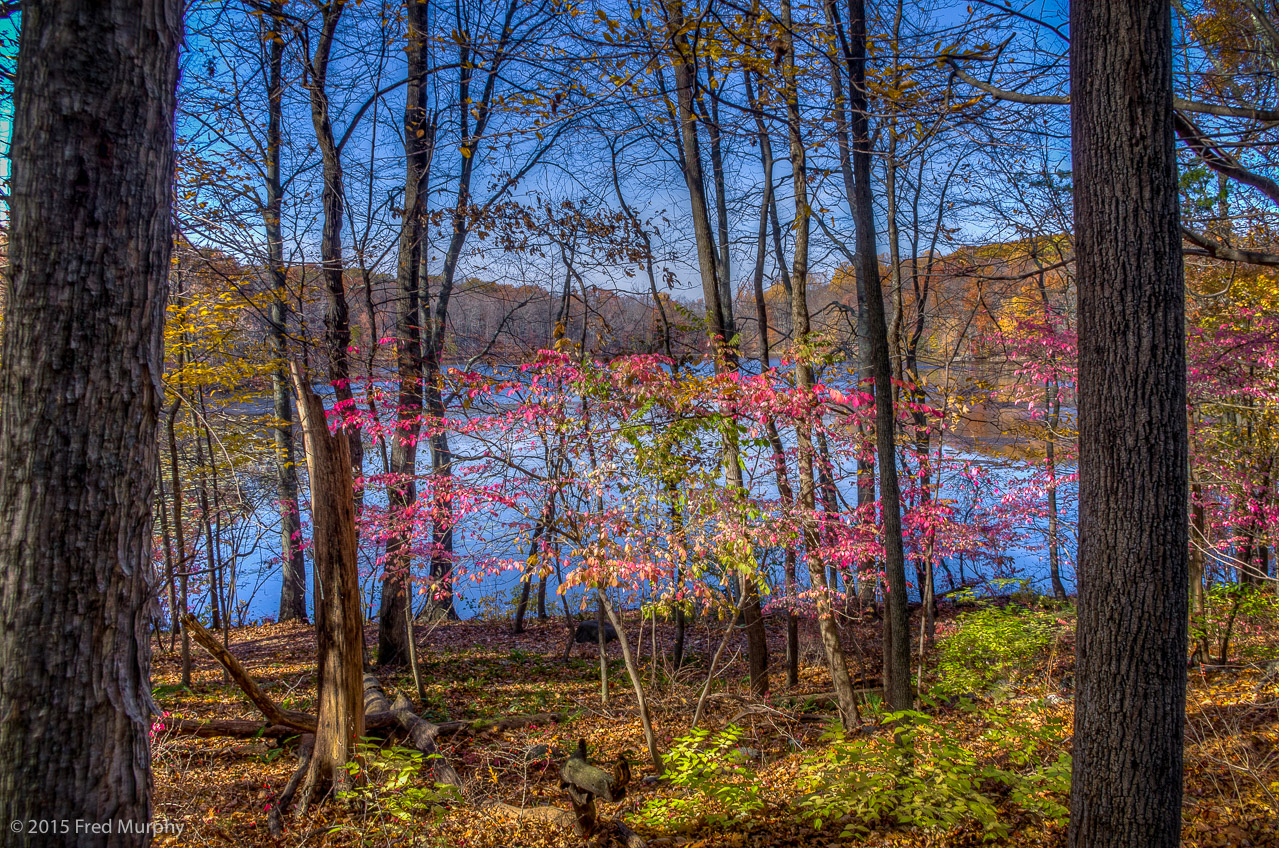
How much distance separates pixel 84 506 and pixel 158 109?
4.53 feet

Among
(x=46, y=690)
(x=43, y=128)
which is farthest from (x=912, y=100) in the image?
(x=46, y=690)

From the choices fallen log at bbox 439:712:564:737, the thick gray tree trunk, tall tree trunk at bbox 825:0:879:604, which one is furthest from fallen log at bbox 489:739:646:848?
tall tree trunk at bbox 825:0:879:604

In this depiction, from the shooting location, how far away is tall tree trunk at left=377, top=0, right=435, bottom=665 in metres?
7.47

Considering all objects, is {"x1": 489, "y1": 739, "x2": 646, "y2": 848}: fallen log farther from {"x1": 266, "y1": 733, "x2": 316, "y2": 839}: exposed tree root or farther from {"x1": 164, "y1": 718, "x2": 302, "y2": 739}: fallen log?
{"x1": 164, "y1": 718, "x2": 302, "y2": 739}: fallen log

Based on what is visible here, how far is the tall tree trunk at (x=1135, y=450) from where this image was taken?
8.96 feet

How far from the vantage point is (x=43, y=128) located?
204 cm

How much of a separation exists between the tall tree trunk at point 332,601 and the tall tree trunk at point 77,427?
2144mm

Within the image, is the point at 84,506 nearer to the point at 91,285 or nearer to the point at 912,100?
the point at 91,285

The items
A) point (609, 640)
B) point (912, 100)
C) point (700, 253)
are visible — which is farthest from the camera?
point (609, 640)

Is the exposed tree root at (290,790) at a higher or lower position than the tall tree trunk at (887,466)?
lower

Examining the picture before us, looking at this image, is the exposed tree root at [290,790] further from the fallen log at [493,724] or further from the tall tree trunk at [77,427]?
the tall tree trunk at [77,427]

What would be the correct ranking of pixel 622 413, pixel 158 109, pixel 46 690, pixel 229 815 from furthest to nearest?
pixel 622 413, pixel 229 815, pixel 158 109, pixel 46 690

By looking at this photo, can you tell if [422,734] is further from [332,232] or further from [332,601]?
[332,232]

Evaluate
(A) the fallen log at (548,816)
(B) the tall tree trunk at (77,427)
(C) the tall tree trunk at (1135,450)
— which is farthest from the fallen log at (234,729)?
(C) the tall tree trunk at (1135,450)
